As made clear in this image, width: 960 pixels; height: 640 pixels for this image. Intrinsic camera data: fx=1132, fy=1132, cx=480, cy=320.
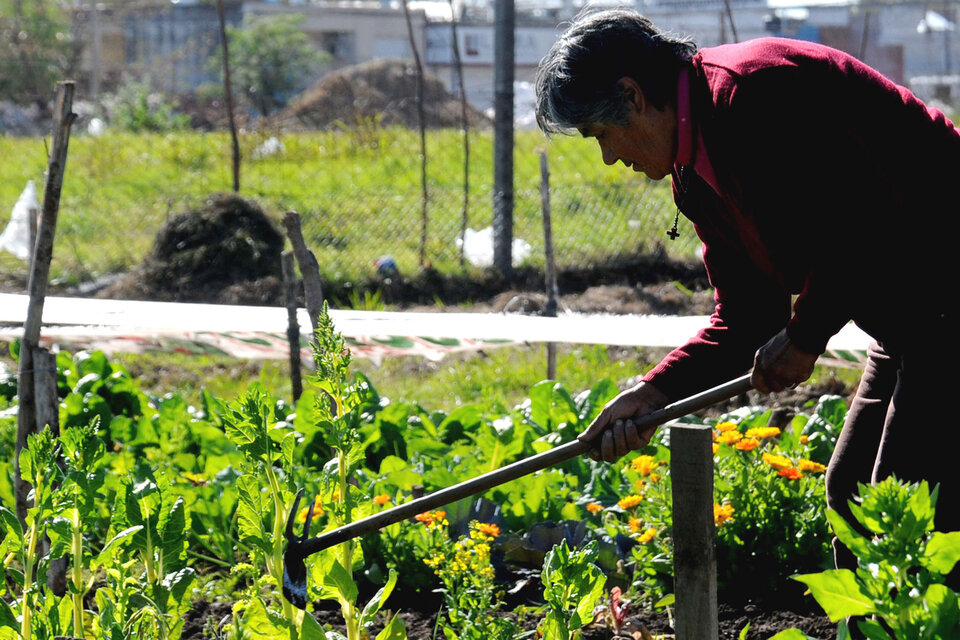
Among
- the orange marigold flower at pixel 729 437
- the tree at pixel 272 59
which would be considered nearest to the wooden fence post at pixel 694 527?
the orange marigold flower at pixel 729 437

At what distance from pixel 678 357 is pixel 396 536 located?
1045 millimetres

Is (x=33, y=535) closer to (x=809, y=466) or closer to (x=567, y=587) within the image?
(x=567, y=587)

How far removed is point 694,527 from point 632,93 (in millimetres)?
783

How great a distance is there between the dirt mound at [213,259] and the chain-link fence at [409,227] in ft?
1.07

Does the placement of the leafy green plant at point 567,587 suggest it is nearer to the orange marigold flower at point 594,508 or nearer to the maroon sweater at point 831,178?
the maroon sweater at point 831,178

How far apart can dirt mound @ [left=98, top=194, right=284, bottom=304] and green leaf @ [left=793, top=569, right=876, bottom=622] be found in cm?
646

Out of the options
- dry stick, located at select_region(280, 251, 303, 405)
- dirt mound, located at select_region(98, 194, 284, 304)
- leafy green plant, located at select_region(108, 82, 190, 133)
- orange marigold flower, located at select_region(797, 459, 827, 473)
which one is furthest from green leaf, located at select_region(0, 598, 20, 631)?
leafy green plant, located at select_region(108, 82, 190, 133)

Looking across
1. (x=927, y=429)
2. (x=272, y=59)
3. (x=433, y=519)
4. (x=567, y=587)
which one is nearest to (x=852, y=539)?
(x=567, y=587)

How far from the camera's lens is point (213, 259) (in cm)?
797

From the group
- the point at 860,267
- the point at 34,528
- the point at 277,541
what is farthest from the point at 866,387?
the point at 34,528

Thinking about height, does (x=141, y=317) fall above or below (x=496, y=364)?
above

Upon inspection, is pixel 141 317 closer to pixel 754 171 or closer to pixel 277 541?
pixel 277 541

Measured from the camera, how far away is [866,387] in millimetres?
2318

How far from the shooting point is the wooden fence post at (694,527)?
190 cm
